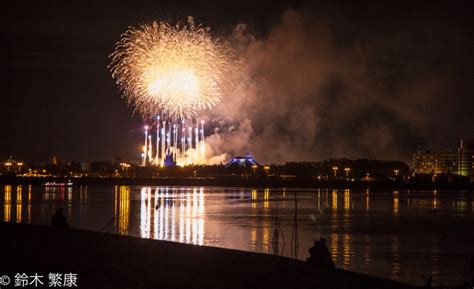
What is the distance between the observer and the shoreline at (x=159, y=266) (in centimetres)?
1341

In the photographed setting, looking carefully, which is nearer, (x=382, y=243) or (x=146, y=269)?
(x=146, y=269)

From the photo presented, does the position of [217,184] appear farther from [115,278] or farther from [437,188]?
[115,278]

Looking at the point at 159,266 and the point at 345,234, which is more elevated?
the point at 159,266

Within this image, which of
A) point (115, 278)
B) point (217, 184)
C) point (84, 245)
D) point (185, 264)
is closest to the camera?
point (115, 278)

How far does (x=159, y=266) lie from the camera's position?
1519 centimetres

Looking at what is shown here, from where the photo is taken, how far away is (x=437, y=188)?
163000mm

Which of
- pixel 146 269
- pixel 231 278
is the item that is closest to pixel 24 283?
pixel 146 269

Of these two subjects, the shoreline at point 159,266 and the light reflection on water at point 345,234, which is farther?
the light reflection on water at point 345,234

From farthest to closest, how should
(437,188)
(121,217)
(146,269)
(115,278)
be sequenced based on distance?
(437,188)
(121,217)
(146,269)
(115,278)

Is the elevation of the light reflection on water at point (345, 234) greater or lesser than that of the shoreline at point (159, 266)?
lesser

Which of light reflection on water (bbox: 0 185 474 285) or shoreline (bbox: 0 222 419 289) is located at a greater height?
shoreline (bbox: 0 222 419 289)

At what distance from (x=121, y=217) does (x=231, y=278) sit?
39.0 m

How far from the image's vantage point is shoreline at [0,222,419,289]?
13406mm

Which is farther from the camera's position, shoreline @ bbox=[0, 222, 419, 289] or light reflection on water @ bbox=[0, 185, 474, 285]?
light reflection on water @ bbox=[0, 185, 474, 285]
